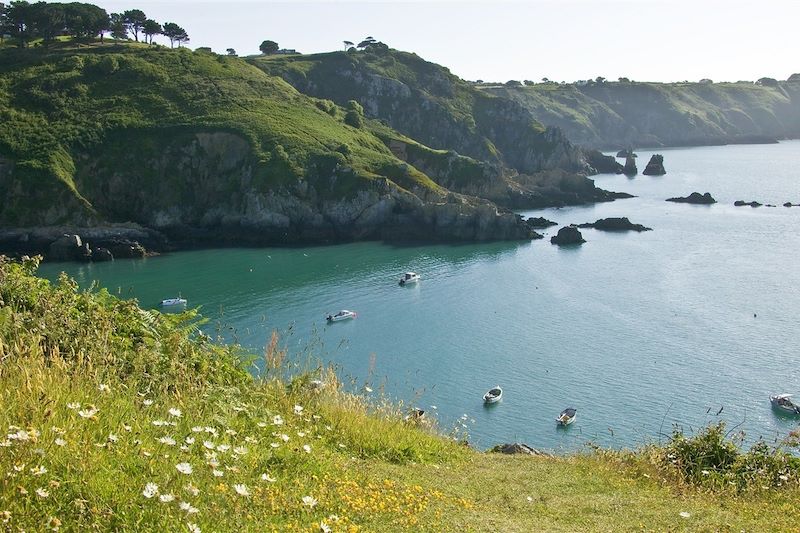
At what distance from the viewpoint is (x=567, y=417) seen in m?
37.6

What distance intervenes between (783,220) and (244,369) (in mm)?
111215

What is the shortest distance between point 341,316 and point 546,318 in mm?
18036

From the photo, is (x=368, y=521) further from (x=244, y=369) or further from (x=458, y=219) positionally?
(x=458, y=219)

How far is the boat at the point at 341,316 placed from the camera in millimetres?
56519

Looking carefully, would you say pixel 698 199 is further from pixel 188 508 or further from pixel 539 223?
pixel 188 508

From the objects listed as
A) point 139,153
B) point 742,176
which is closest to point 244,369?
point 139,153

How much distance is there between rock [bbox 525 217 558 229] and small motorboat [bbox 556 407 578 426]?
64.0 m

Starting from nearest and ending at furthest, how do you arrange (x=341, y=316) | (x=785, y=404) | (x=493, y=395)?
(x=785, y=404) < (x=493, y=395) < (x=341, y=316)

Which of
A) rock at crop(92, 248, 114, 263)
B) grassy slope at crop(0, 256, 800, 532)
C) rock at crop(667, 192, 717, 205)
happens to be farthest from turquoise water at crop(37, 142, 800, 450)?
rock at crop(667, 192, 717, 205)

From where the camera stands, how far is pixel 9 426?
5.68 meters

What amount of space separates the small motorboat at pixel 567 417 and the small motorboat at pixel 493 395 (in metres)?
4.03

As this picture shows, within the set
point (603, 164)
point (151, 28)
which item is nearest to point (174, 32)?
point (151, 28)

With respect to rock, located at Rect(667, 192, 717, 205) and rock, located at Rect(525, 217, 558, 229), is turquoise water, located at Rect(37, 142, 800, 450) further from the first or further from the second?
rock, located at Rect(667, 192, 717, 205)

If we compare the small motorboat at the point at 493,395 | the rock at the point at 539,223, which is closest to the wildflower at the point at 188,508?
the small motorboat at the point at 493,395
